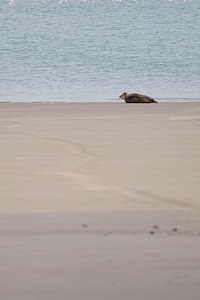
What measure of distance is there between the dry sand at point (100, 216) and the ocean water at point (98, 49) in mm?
13096

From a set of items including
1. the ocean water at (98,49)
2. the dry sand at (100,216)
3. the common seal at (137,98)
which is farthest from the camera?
the ocean water at (98,49)

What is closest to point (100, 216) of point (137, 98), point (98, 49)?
point (137, 98)

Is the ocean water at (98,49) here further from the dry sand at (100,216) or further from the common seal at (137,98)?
the dry sand at (100,216)

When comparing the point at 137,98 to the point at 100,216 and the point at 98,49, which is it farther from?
the point at 98,49

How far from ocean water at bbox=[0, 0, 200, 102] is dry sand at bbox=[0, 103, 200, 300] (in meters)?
13.1

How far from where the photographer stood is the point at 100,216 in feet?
20.4

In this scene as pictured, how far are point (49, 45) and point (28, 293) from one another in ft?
152

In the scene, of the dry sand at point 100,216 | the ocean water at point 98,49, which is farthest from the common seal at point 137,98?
the dry sand at point 100,216

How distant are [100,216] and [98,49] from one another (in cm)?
4259

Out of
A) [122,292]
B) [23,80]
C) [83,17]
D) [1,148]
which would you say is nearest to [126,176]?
[1,148]

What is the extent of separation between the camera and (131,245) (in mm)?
5305

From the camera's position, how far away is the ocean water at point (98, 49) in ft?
96.6

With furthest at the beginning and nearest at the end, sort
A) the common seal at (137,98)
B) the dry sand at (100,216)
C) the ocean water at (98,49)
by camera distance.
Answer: the ocean water at (98,49) < the common seal at (137,98) < the dry sand at (100,216)

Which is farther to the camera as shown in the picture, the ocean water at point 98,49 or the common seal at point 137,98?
the ocean water at point 98,49
